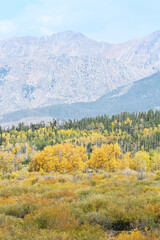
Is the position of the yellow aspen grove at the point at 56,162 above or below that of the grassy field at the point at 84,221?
below

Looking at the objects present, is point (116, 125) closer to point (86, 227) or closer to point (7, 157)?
point (7, 157)

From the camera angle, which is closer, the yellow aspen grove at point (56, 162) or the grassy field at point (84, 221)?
the grassy field at point (84, 221)

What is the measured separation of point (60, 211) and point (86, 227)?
Result: 1721 mm

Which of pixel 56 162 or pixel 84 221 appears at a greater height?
pixel 84 221

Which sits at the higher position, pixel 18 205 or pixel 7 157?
pixel 18 205

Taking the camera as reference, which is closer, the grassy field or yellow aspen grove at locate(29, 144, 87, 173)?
→ the grassy field

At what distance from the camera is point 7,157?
3071 inches

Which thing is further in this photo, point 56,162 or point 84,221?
point 56,162

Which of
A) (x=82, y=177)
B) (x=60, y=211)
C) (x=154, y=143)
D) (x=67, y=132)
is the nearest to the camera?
(x=60, y=211)

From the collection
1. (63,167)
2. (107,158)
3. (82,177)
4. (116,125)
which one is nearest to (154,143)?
(116,125)

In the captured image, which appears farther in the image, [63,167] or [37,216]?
[63,167]

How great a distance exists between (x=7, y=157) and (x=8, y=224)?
71.4 metres

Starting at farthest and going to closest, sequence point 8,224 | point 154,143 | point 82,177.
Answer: point 154,143, point 82,177, point 8,224

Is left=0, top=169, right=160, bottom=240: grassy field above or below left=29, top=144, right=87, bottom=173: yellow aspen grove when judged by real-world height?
above
